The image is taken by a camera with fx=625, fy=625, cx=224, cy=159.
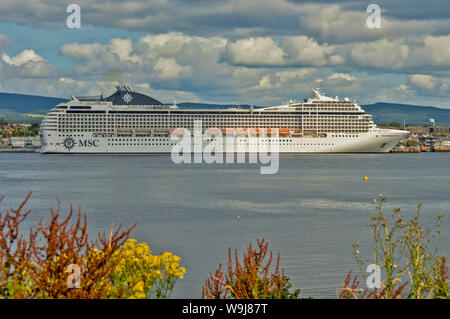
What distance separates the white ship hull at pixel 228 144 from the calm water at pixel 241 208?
108 feet

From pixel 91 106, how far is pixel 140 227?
7764 cm

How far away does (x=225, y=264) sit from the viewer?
18.3 metres

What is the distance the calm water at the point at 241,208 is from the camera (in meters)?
19.1

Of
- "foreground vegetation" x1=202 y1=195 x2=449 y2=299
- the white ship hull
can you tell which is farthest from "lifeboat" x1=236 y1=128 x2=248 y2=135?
"foreground vegetation" x1=202 y1=195 x2=449 y2=299

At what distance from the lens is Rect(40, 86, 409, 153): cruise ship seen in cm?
9950

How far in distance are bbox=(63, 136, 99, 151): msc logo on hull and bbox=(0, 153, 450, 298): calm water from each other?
34.1 meters
